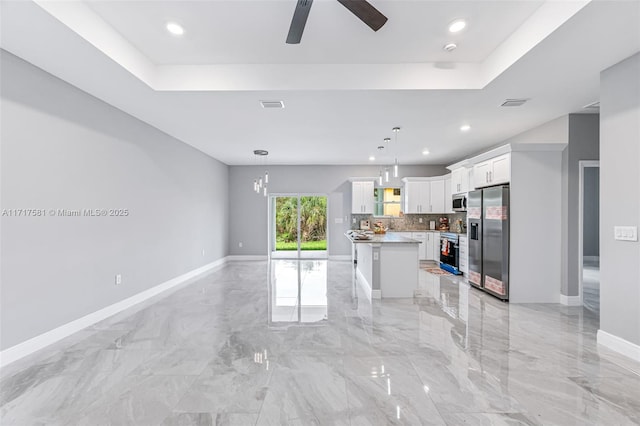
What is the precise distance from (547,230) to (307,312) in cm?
386

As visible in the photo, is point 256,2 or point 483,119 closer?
point 256,2

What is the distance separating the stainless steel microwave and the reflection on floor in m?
2.48

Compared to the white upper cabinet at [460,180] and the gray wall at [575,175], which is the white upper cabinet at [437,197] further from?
the gray wall at [575,175]

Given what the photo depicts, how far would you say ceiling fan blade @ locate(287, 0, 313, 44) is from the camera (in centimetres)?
190

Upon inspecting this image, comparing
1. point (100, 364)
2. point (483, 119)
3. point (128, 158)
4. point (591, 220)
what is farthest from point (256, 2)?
point (591, 220)

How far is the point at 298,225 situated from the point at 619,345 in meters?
6.78

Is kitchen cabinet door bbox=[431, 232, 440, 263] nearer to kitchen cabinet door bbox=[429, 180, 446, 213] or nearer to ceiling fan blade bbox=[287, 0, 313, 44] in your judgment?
kitchen cabinet door bbox=[429, 180, 446, 213]

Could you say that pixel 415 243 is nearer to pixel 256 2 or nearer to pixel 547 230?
pixel 547 230

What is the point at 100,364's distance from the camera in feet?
8.45

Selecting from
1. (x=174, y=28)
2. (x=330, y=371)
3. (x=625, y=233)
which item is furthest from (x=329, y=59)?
(x=625, y=233)

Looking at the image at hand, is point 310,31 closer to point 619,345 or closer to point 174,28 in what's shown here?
point 174,28

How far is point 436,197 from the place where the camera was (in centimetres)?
783

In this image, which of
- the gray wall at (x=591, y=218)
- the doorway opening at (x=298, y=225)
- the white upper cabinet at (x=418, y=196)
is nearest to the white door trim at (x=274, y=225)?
the doorway opening at (x=298, y=225)

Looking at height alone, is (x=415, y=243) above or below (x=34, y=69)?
below
